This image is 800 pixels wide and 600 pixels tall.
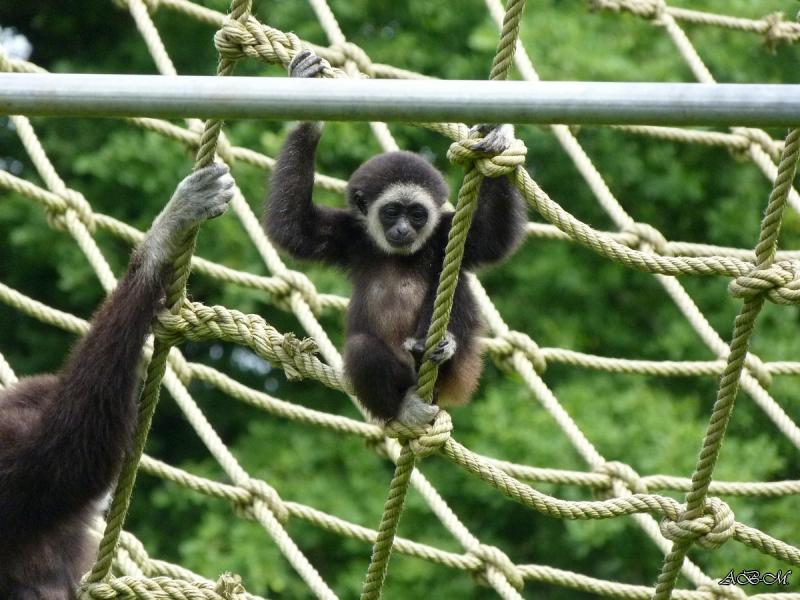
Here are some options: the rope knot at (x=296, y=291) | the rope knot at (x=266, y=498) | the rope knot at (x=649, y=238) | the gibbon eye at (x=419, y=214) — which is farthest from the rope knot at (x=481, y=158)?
the rope knot at (x=649, y=238)

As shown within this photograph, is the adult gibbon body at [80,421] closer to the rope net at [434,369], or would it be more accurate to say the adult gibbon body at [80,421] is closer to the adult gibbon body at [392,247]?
the rope net at [434,369]

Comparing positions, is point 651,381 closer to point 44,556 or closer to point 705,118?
point 44,556

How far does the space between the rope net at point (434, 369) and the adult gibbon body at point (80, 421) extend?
8cm

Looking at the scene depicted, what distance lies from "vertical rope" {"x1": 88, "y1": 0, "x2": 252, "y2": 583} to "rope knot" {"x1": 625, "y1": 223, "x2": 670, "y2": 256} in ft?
9.25

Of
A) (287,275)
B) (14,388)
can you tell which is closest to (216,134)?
(14,388)

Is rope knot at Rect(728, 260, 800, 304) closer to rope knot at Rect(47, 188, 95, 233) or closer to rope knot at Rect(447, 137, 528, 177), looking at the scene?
rope knot at Rect(447, 137, 528, 177)

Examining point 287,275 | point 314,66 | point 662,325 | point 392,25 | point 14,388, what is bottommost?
point 14,388

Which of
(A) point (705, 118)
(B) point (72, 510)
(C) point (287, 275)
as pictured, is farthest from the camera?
(C) point (287, 275)

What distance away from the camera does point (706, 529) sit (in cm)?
345

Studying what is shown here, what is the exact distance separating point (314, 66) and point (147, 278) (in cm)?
74

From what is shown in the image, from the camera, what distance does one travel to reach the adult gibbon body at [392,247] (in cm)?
366

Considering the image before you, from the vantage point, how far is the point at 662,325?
1013 centimetres

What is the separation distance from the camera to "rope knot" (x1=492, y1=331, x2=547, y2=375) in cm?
550

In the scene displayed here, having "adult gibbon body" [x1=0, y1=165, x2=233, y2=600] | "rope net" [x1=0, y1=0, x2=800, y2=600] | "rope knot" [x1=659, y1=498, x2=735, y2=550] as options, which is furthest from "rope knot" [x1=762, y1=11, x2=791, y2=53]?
"adult gibbon body" [x1=0, y1=165, x2=233, y2=600]
